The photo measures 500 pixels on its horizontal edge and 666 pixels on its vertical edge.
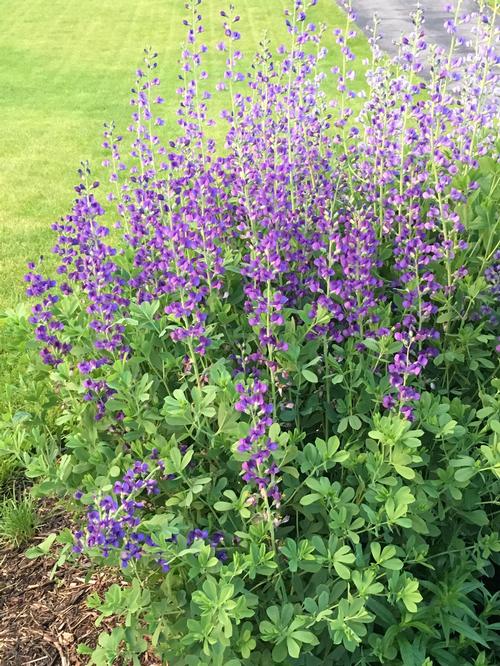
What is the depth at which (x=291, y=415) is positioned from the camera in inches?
89.3

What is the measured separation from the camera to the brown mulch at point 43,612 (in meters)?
2.70

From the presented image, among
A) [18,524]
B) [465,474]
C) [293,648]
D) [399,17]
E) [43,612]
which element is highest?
[465,474]

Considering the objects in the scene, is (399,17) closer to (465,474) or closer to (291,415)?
(291,415)

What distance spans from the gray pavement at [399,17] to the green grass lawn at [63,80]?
2.01 ft

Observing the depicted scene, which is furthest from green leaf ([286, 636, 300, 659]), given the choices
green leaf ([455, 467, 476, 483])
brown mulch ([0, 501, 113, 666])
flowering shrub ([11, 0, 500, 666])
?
brown mulch ([0, 501, 113, 666])

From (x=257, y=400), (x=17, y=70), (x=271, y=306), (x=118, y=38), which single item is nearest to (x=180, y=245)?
(x=271, y=306)

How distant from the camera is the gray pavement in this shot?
1428 cm

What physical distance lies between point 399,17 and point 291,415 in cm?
1681

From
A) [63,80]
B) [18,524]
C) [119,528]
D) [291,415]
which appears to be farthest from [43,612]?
[63,80]

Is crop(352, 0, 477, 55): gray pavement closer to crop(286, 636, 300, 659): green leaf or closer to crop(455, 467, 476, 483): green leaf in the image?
crop(455, 467, 476, 483): green leaf

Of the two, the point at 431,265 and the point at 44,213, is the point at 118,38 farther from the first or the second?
the point at 431,265

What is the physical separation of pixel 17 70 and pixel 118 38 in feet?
12.5

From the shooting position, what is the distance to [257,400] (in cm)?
193

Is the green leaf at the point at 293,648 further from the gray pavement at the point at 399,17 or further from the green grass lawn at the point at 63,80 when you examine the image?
the gray pavement at the point at 399,17
